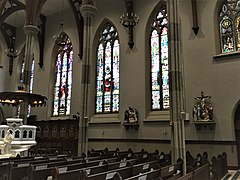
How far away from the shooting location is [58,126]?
1644 cm

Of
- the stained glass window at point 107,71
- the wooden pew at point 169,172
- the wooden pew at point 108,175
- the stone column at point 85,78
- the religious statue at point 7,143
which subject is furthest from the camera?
the stained glass window at point 107,71

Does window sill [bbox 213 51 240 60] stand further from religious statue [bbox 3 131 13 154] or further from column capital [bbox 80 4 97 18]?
religious statue [bbox 3 131 13 154]

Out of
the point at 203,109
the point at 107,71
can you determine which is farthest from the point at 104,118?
the point at 203,109

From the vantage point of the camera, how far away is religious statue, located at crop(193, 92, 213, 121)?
38.1 feet

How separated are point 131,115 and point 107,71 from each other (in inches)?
149

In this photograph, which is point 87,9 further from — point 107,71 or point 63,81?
point 63,81

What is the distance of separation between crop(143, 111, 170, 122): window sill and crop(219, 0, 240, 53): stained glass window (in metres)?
4.41

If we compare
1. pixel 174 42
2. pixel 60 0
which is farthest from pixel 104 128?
pixel 60 0

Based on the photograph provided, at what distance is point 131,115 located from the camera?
14016 mm

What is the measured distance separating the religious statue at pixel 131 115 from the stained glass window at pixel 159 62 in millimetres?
1081

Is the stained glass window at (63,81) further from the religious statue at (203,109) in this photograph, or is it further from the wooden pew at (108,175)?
the wooden pew at (108,175)

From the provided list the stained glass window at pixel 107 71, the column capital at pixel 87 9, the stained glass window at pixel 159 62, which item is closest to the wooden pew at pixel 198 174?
the stained glass window at pixel 159 62

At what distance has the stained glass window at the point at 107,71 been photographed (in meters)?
15.6

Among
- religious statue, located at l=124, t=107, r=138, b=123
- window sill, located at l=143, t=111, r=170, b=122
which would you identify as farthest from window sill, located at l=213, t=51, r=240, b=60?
religious statue, located at l=124, t=107, r=138, b=123
